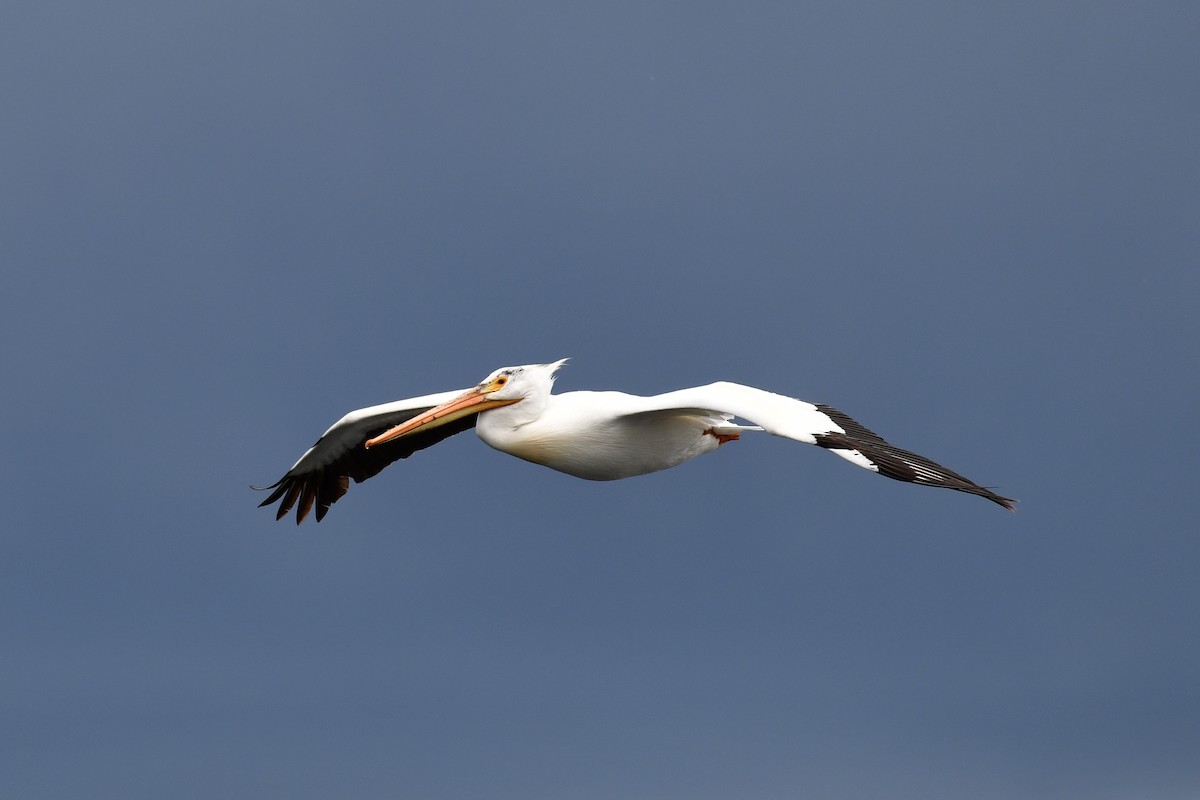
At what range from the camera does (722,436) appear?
424 inches

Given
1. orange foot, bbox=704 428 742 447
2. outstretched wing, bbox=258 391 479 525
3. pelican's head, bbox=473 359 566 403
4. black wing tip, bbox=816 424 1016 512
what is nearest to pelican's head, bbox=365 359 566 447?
pelican's head, bbox=473 359 566 403

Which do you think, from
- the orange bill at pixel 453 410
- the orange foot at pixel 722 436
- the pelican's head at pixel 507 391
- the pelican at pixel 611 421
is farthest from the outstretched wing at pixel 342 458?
the orange foot at pixel 722 436

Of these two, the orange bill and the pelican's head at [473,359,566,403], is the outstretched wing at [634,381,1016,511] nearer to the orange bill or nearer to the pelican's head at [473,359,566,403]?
the pelican's head at [473,359,566,403]

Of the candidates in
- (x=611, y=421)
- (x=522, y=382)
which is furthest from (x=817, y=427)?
(x=522, y=382)

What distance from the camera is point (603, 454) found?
10.1 m

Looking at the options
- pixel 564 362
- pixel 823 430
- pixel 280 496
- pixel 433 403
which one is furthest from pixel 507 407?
pixel 280 496

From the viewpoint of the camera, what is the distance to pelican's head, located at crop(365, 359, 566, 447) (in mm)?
10117

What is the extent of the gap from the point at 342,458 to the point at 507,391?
126 inches

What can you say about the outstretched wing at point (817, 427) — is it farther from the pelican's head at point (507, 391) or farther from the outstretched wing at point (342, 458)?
the outstretched wing at point (342, 458)

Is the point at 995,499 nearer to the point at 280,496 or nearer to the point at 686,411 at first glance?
the point at 686,411

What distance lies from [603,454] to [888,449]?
2.10 meters

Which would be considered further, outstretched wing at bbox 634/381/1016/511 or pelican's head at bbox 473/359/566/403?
pelican's head at bbox 473/359/566/403

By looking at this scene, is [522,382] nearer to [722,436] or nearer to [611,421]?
[611,421]

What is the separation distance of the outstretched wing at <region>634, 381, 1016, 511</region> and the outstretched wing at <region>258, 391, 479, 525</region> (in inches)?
122
